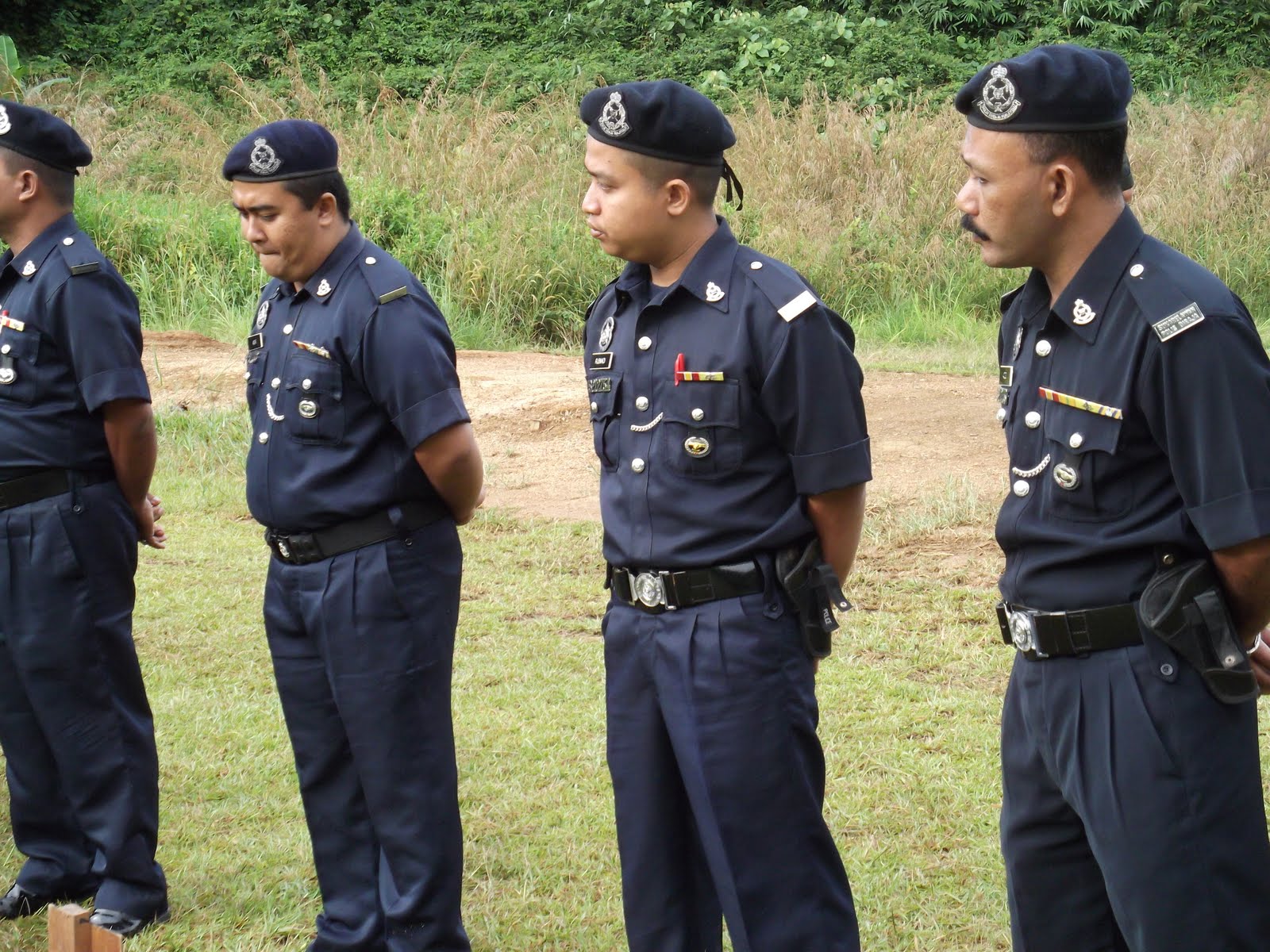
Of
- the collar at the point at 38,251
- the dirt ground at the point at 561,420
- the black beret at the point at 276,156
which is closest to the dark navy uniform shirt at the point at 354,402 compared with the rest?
the black beret at the point at 276,156

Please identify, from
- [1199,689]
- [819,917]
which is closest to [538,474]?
[819,917]

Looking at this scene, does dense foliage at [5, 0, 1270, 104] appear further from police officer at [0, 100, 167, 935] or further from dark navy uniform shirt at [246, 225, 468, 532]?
dark navy uniform shirt at [246, 225, 468, 532]

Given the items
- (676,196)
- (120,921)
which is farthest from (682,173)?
(120,921)

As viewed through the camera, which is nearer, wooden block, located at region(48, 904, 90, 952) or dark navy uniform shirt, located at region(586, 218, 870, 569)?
wooden block, located at region(48, 904, 90, 952)

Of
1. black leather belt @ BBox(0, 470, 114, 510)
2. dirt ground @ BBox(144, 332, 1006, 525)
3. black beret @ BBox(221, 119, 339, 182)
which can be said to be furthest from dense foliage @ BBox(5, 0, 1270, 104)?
black leather belt @ BBox(0, 470, 114, 510)

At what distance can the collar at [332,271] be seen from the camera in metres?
3.48

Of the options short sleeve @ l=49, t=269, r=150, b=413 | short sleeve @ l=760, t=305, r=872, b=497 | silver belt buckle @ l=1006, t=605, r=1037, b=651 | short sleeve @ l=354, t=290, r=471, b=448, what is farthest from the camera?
short sleeve @ l=49, t=269, r=150, b=413

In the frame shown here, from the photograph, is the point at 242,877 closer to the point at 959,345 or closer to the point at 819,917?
the point at 819,917

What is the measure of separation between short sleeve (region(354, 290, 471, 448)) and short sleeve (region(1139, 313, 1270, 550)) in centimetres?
160

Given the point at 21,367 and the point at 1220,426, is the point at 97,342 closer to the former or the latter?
the point at 21,367

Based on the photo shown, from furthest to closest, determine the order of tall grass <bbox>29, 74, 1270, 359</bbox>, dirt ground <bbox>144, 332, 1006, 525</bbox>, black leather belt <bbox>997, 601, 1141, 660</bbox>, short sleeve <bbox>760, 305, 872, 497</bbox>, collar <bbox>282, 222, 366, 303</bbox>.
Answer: tall grass <bbox>29, 74, 1270, 359</bbox> < dirt ground <bbox>144, 332, 1006, 525</bbox> < collar <bbox>282, 222, 366, 303</bbox> < short sleeve <bbox>760, 305, 872, 497</bbox> < black leather belt <bbox>997, 601, 1141, 660</bbox>

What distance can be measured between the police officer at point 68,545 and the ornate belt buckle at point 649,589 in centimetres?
147

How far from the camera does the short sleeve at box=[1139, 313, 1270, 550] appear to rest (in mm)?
2252

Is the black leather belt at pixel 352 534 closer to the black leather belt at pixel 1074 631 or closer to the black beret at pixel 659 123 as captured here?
the black beret at pixel 659 123
